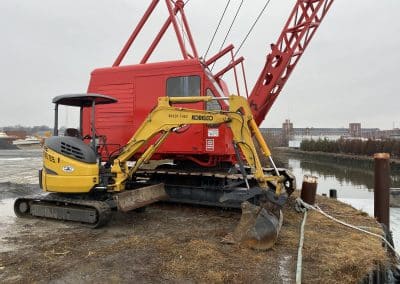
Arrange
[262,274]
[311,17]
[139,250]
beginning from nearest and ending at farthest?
[262,274] → [139,250] → [311,17]

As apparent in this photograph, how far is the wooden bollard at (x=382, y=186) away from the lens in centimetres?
912

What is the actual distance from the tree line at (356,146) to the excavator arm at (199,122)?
35.3 m

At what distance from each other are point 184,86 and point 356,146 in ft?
136

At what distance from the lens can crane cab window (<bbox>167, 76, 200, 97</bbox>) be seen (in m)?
8.54

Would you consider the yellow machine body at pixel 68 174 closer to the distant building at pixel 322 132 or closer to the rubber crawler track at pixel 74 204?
the rubber crawler track at pixel 74 204

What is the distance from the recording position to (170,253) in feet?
18.0

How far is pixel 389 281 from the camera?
19.6 ft

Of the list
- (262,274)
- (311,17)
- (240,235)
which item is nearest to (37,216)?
(240,235)

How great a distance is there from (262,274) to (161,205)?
486 cm

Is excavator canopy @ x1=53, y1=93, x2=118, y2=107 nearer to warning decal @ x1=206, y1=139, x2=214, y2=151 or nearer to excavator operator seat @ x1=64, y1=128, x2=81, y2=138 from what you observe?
excavator operator seat @ x1=64, y1=128, x2=81, y2=138

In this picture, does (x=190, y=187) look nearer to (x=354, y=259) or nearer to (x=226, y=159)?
(x=226, y=159)

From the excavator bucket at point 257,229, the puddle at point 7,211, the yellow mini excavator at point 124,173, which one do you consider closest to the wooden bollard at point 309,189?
the yellow mini excavator at point 124,173

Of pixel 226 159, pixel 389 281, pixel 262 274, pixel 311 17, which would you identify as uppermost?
pixel 311 17

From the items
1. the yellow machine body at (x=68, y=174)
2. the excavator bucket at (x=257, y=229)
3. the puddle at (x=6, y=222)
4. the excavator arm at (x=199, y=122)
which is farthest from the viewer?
the yellow machine body at (x=68, y=174)
